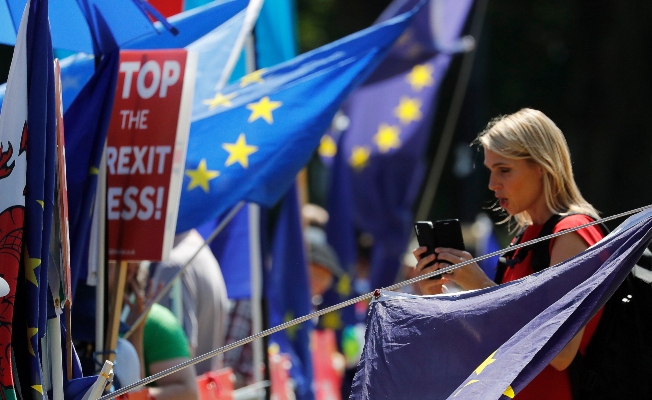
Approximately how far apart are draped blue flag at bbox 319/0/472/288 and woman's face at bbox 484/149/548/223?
5421 millimetres

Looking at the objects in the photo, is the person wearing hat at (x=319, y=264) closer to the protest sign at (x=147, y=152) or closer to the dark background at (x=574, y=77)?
the protest sign at (x=147, y=152)

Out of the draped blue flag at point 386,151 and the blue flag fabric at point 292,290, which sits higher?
the draped blue flag at point 386,151

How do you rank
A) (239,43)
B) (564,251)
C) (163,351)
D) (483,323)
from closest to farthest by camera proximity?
(483,323) → (564,251) → (163,351) → (239,43)

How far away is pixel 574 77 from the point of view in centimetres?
1605

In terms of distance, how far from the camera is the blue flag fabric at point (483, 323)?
2.59 metres

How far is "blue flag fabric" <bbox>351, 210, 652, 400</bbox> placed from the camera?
2.59 m

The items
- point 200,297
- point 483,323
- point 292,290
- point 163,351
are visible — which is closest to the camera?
point 483,323

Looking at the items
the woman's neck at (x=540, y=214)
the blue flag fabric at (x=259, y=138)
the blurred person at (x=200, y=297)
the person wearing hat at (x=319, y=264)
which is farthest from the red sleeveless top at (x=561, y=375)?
the person wearing hat at (x=319, y=264)

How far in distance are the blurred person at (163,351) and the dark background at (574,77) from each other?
8.89 metres

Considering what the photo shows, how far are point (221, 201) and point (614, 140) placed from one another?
38.5 ft

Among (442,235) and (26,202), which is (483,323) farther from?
(26,202)

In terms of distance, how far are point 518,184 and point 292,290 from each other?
3620 millimetres

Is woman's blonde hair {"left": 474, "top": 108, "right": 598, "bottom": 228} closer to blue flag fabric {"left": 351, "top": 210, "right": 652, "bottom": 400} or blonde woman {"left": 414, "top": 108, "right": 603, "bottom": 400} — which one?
blonde woman {"left": 414, "top": 108, "right": 603, "bottom": 400}

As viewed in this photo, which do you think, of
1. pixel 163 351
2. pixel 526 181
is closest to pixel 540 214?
pixel 526 181
